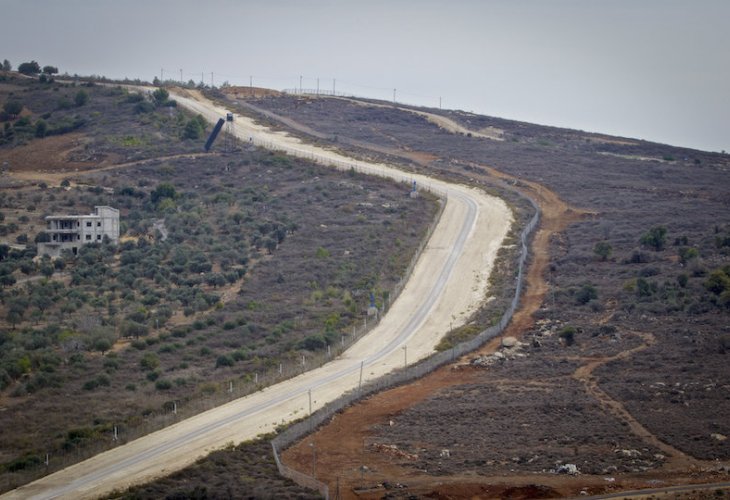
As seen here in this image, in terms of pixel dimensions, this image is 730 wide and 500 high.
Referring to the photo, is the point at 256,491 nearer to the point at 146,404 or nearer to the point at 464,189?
the point at 146,404

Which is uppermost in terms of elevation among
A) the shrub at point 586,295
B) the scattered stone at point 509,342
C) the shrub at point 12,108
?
the shrub at point 12,108

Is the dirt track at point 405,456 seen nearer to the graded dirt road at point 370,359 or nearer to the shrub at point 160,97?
the graded dirt road at point 370,359

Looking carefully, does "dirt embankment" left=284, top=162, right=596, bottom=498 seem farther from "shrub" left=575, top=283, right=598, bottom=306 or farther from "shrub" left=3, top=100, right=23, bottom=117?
"shrub" left=3, top=100, right=23, bottom=117

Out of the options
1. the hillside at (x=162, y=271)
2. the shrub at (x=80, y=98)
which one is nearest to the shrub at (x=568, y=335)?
the hillside at (x=162, y=271)

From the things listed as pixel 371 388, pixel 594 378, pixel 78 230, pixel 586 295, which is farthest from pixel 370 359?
pixel 78 230

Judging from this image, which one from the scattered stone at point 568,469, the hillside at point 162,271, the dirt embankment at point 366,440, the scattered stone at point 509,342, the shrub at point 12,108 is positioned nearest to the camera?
the scattered stone at point 568,469

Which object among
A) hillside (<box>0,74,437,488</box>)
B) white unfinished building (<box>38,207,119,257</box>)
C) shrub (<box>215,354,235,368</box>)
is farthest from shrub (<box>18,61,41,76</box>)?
shrub (<box>215,354,235,368</box>)
